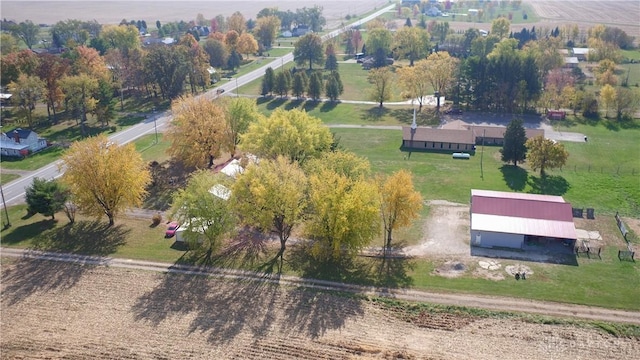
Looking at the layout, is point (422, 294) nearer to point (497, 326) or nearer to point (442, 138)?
point (497, 326)

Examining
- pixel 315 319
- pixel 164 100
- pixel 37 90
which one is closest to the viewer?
pixel 315 319

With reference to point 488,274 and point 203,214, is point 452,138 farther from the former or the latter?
point 203,214

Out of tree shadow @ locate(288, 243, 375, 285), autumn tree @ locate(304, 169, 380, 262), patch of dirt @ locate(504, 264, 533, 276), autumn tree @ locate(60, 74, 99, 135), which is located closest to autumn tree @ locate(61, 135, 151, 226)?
tree shadow @ locate(288, 243, 375, 285)

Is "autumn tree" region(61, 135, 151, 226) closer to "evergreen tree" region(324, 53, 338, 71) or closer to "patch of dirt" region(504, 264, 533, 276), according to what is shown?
"patch of dirt" region(504, 264, 533, 276)

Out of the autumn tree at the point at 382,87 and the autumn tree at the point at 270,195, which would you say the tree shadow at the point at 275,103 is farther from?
the autumn tree at the point at 270,195

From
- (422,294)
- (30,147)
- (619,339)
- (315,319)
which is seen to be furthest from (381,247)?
(30,147)

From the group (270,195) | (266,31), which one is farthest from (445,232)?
(266,31)
